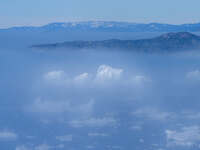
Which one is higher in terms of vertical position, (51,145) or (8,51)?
(8,51)

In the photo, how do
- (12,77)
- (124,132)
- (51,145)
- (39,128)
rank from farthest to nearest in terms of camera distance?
(12,77)
(39,128)
(124,132)
(51,145)

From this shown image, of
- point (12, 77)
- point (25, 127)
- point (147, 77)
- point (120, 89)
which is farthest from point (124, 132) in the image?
point (12, 77)

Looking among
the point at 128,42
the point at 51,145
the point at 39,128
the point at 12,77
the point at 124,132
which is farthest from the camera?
the point at 128,42

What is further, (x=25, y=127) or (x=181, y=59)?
(x=181, y=59)

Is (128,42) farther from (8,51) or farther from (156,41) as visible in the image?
(8,51)

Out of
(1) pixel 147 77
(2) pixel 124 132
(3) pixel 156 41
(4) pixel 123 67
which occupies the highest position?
(3) pixel 156 41

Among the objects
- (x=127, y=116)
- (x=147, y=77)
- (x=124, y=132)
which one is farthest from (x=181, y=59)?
(x=124, y=132)
